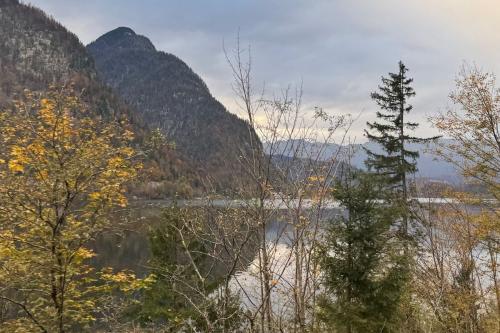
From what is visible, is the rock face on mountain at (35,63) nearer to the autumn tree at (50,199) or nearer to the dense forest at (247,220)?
the dense forest at (247,220)

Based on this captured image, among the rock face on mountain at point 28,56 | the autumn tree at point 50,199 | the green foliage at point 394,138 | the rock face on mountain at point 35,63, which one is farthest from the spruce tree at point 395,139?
the rock face on mountain at point 28,56

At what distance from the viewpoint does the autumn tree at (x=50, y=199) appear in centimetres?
691

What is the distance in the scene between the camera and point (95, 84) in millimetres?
183000

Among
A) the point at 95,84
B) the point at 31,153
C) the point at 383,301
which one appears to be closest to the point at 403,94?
the point at 383,301

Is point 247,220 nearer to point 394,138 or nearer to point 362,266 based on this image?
point 362,266

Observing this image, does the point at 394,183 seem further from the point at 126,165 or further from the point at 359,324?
the point at 126,165

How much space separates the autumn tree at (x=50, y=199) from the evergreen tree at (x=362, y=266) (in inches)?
246

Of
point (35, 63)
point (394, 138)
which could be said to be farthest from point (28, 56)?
point (394, 138)

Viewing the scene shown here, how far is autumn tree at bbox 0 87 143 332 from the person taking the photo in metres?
6.91

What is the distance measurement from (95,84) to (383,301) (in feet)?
624

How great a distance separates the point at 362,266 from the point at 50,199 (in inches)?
323

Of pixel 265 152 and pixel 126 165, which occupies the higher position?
pixel 265 152

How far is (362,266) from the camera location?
11500mm

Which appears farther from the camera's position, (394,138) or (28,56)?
(28,56)
